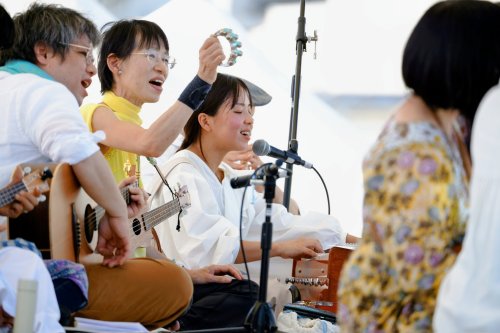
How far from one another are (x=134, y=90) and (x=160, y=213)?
1.63ft

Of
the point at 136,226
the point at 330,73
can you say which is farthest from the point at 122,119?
the point at 330,73

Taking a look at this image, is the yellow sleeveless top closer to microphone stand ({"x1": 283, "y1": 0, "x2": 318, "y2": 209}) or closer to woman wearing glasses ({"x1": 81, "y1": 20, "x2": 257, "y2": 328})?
woman wearing glasses ({"x1": 81, "y1": 20, "x2": 257, "y2": 328})

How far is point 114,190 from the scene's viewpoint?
2426mm

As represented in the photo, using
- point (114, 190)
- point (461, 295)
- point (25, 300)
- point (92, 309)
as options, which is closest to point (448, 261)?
point (461, 295)

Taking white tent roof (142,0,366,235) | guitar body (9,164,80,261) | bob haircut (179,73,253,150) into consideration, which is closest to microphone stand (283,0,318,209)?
bob haircut (179,73,253,150)

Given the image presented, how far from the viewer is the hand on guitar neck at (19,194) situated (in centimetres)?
216

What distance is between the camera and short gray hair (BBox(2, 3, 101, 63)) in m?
2.58

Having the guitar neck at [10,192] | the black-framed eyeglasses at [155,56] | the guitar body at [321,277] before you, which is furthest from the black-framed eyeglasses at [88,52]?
the guitar body at [321,277]

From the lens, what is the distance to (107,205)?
243cm

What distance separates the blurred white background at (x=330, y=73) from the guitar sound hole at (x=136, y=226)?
8.52ft

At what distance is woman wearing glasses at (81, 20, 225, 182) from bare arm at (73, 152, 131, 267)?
36cm

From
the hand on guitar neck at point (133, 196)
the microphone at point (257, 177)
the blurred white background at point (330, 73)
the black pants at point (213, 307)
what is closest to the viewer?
the microphone at point (257, 177)

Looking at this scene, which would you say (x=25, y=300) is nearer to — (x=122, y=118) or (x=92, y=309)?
(x=92, y=309)

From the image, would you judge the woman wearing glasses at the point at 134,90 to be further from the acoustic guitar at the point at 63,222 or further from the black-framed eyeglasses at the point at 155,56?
the acoustic guitar at the point at 63,222
